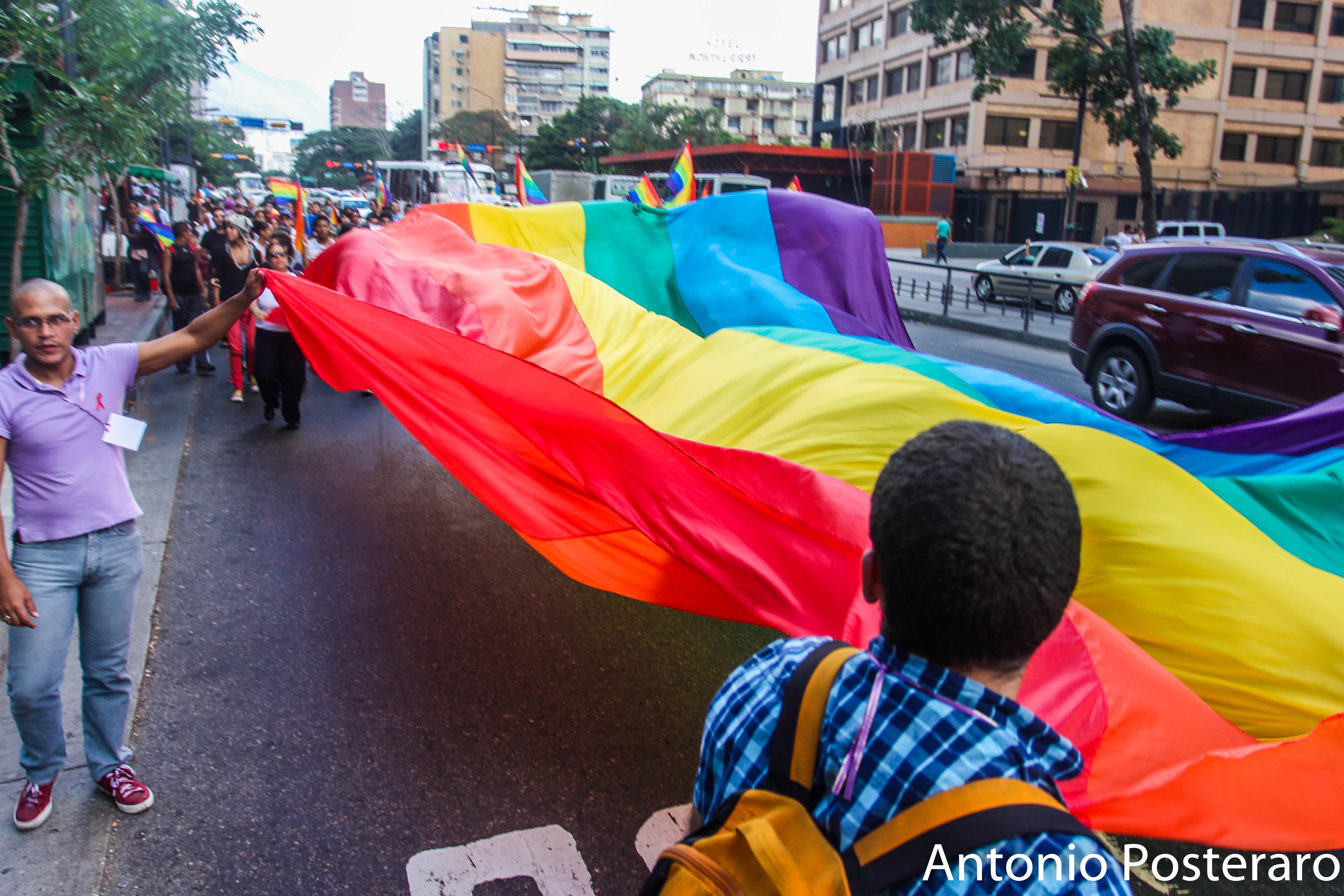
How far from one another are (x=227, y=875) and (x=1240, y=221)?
45482 millimetres

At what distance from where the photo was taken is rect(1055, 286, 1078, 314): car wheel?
2012 centimetres

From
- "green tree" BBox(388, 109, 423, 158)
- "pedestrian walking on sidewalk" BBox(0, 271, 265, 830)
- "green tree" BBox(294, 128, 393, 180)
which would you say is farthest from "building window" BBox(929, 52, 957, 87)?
"green tree" BBox(388, 109, 423, 158)

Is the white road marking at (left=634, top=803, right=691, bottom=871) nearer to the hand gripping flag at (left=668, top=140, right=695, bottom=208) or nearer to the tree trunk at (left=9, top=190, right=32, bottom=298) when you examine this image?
the tree trunk at (left=9, top=190, right=32, bottom=298)

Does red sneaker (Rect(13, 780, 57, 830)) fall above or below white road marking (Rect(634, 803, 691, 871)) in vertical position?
above

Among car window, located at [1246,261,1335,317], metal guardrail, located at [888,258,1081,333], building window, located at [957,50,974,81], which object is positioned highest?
building window, located at [957,50,974,81]

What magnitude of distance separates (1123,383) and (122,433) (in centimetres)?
975

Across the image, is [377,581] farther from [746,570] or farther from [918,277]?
[918,277]

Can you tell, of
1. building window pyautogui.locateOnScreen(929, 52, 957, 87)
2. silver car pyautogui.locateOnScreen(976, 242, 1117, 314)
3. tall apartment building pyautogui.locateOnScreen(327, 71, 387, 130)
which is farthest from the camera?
tall apartment building pyautogui.locateOnScreen(327, 71, 387, 130)

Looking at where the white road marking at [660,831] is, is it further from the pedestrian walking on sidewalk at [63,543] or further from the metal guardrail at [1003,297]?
the metal guardrail at [1003,297]

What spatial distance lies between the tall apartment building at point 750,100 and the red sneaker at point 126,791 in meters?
131

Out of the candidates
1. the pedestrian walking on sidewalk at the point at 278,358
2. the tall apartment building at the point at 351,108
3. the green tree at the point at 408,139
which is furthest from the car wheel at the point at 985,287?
the tall apartment building at the point at 351,108

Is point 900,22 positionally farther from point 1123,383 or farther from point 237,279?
point 237,279

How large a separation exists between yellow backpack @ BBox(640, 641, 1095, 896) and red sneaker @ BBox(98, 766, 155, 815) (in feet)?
9.39

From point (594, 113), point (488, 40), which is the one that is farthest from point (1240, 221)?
point (488, 40)
